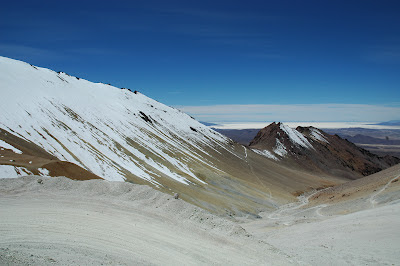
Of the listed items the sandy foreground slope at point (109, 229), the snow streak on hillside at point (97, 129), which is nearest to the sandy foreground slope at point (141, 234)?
the sandy foreground slope at point (109, 229)

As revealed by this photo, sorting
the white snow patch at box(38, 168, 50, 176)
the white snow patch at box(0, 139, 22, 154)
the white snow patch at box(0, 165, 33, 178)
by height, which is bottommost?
the white snow patch at box(38, 168, 50, 176)

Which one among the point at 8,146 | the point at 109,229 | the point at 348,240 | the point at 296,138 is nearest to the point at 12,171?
the point at 8,146

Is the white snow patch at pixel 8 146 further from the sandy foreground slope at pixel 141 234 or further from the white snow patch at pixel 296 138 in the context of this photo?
the white snow patch at pixel 296 138

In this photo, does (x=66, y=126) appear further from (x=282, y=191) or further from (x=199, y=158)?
(x=282, y=191)

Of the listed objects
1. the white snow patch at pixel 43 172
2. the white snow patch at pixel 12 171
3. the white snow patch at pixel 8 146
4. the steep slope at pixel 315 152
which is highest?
the white snow patch at pixel 8 146

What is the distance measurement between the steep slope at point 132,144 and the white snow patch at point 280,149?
102 ft

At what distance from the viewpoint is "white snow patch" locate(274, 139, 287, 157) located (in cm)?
16212

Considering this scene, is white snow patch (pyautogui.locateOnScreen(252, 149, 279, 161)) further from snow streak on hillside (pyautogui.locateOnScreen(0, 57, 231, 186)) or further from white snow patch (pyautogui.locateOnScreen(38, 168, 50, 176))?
white snow patch (pyautogui.locateOnScreen(38, 168, 50, 176))

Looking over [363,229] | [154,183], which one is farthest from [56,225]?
[154,183]

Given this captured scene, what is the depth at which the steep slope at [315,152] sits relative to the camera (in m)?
160

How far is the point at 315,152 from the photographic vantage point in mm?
172250

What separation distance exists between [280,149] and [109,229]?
154 meters

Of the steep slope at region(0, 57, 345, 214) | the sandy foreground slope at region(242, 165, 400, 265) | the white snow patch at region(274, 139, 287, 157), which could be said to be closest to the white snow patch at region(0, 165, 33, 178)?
the steep slope at region(0, 57, 345, 214)

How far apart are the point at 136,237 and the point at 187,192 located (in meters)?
44.0
